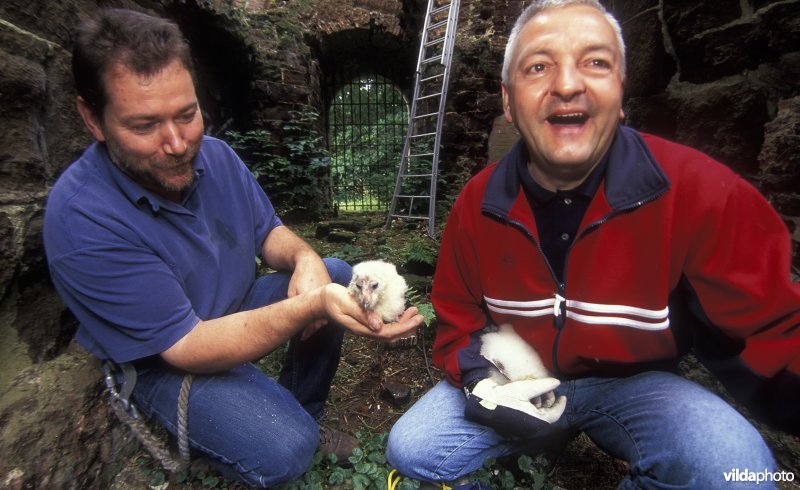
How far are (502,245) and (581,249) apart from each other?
31 centimetres

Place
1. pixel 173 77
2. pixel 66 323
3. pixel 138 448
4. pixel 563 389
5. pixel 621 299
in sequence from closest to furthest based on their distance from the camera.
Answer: pixel 621 299, pixel 173 77, pixel 563 389, pixel 66 323, pixel 138 448

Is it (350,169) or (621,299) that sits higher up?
(621,299)

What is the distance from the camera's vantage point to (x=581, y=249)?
62.6 inches

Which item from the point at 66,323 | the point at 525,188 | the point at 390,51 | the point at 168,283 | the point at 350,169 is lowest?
the point at 350,169

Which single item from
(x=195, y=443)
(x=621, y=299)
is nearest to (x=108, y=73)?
(x=195, y=443)

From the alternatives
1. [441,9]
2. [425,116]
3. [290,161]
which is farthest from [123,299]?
[441,9]

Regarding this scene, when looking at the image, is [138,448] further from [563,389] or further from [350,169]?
[350,169]

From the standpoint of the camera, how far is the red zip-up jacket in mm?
1341

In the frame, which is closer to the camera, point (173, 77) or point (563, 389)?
point (173, 77)

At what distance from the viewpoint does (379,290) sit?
174cm

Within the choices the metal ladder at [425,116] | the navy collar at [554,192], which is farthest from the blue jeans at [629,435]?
the metal ladder at [425,116]

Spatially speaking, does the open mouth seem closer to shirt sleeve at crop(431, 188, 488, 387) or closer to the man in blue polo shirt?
shirt sleeve at crop(431, 188, 488, 387)

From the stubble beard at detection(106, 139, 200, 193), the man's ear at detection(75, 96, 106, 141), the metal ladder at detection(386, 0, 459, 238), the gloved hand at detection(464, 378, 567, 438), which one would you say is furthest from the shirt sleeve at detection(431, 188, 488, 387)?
the metal ladder at detection(386, 0, 459, 238)

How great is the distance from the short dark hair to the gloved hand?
1.85m
